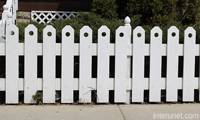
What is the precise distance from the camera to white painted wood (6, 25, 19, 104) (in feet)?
15.9

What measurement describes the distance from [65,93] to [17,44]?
42.3 inches

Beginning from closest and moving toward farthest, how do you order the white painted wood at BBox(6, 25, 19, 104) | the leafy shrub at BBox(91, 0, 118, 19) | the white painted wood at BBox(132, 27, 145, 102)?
the white painted wood at BBox(6, 25, 19, 104)
the white painted wood at BBox(132, 27, 145, 102)
the leafy shrub at BBox(91, 0, 118, 19)

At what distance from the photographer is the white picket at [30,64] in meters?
4.86

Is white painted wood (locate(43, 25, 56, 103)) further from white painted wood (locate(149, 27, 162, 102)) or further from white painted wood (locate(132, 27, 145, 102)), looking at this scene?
white painted wood (locate(149, 27, 162, 102))

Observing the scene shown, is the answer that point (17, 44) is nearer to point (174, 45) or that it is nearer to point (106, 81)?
point (106, 81)

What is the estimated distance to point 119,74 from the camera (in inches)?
198

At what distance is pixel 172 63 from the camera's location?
509cm

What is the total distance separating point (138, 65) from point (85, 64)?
33.6 inches

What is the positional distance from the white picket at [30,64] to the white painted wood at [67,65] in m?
0.44

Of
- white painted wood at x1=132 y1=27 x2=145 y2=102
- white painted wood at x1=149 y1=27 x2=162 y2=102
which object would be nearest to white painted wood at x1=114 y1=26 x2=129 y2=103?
white painted wood at x1=132 y1=27 x2=145 y2=102

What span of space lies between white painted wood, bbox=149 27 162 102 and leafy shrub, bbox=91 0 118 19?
116 inches

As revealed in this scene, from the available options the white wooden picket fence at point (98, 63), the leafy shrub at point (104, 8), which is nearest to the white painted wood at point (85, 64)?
the white wooden picket fence at point (98, 63)

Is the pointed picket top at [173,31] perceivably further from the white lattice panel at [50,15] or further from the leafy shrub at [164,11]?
the white lattice panel at [50,15]

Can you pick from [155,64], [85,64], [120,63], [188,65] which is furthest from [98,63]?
[188,65]
